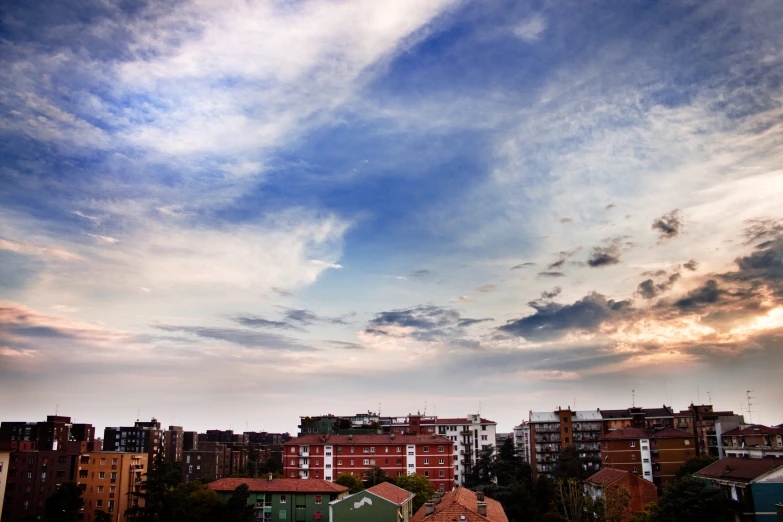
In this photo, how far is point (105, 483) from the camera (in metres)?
80.8

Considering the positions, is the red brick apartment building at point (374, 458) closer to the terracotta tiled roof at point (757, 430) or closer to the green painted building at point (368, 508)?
the green painted building at point (368, 508)

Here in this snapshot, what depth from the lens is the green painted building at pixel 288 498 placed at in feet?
209

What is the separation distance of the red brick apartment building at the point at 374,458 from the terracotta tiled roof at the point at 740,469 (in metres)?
40.0

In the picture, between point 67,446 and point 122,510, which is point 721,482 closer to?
point 122,510

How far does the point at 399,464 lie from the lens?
3521 inches

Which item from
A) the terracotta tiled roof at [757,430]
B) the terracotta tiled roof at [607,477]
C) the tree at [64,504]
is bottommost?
the tree at [64,504]

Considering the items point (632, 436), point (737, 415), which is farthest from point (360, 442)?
point (737, 415)

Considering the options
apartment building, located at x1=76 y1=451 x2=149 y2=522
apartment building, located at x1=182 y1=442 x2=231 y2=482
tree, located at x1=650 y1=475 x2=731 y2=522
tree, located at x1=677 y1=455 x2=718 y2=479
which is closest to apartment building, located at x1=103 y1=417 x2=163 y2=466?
apartment building, located at x1=182 y1=442 x2=231 y2=482

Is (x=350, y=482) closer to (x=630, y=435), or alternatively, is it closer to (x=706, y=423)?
(x=630, y=435)

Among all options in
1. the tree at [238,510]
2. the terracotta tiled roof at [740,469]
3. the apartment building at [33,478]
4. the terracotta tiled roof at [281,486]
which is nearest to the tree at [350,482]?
the terracotta tiled roof at [281,486]

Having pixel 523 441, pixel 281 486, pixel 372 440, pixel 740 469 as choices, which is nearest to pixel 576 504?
pixel 740 469

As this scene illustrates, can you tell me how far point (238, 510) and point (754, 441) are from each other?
58.0 meters

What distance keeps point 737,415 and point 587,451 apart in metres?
23.8

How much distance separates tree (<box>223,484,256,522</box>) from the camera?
60.3 m
